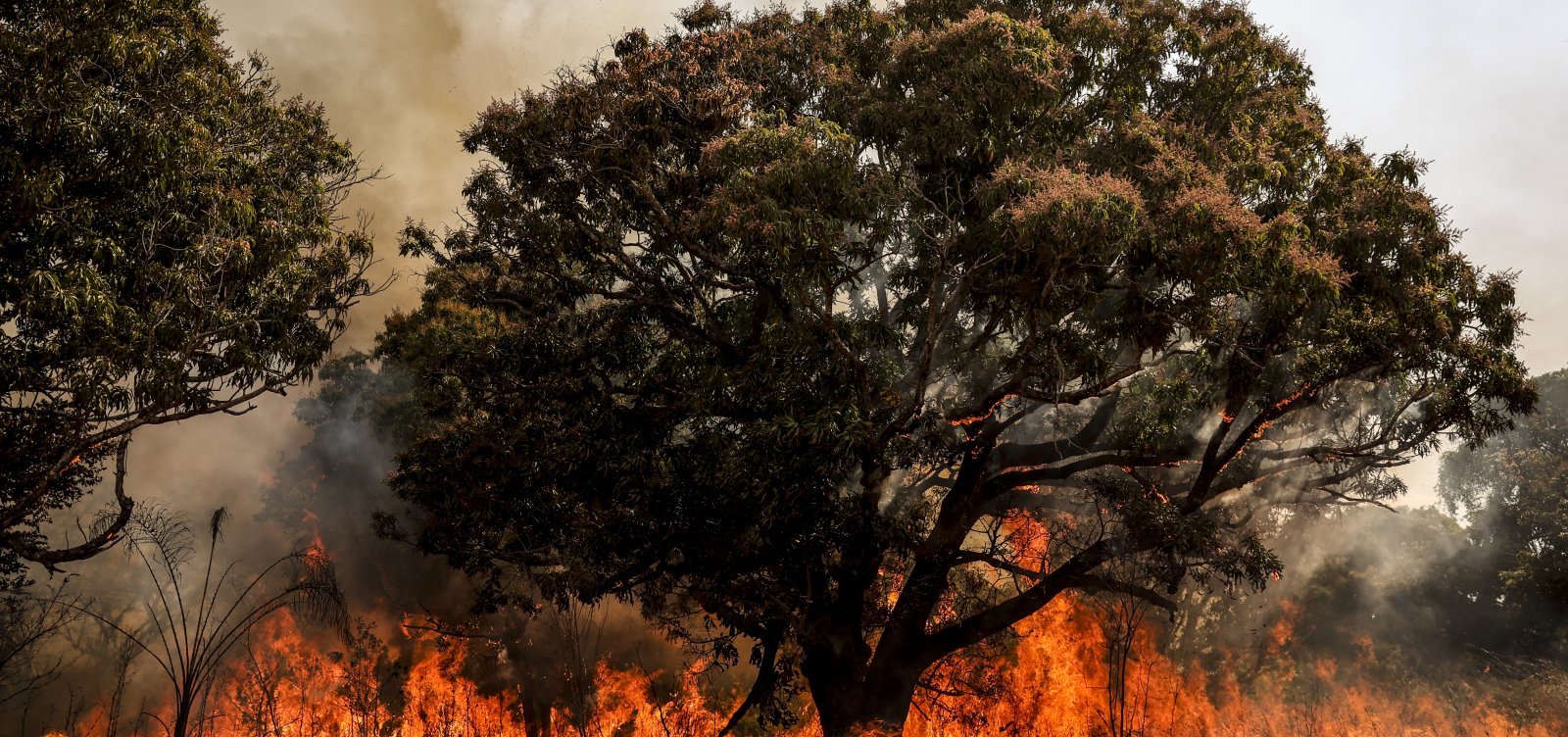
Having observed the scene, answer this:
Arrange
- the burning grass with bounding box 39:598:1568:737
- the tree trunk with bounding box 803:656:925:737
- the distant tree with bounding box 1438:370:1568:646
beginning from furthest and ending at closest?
the distant tree with bounding box 1438:370:1568:646
the burning grass with bounding box 39:598:1568:737
the tree trunk with bounding box 803:656:925:737

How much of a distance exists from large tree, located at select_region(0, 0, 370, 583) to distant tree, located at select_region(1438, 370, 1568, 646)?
24.6 meters

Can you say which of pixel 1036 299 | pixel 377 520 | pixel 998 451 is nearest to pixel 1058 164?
pixel 1036 299

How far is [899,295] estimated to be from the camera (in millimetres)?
13664

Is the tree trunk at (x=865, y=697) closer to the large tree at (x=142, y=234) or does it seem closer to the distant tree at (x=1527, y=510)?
the large tree at (x=142, y=234)

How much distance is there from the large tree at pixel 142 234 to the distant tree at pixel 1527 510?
24.6 metres

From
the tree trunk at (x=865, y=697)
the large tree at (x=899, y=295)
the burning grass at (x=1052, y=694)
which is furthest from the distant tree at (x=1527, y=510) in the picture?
the tree trunk at (x=865, y=697)

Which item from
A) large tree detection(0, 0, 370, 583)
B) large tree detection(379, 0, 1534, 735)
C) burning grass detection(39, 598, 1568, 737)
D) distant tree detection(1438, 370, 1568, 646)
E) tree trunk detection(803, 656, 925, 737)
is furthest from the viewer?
distant tree detection(1438, 370, 1568, 646)

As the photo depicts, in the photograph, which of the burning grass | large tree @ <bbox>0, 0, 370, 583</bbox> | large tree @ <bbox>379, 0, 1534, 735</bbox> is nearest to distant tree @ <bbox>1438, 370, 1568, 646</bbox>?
the burning grass

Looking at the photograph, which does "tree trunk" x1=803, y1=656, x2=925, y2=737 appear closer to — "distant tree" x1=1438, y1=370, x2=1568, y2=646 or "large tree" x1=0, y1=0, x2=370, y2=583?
"large tree" x1=0, y1=0, x2=370, y2=583

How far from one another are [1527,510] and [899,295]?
2186 cm

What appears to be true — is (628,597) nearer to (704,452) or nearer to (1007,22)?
(704,452)

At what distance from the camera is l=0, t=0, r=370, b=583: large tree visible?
817 cm

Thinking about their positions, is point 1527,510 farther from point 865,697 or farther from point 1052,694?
point 865,697

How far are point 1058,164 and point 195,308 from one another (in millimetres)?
8949
